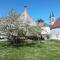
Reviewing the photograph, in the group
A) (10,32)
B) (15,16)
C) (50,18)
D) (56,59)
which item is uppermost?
(50,18)

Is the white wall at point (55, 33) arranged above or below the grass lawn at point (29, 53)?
above

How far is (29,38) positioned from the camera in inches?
1794

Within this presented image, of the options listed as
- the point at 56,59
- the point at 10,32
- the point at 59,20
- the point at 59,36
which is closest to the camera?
the point at 56,59

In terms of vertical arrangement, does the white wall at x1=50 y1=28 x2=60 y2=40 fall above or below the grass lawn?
above

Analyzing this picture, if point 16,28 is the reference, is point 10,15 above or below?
above

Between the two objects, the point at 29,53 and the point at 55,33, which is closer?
the point at 29,53

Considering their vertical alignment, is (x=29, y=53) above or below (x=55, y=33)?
below

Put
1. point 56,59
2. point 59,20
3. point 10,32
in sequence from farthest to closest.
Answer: point 59,20 < point 10,32 < point 56,59

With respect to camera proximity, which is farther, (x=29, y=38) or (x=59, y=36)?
(x=59, y=36)

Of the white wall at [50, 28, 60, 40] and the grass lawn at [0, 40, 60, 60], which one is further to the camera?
the white wall at [50, 28, 60, 40]

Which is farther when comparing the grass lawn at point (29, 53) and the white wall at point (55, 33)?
the white wall at point (55, 33)

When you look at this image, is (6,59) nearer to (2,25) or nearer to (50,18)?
(2,25)

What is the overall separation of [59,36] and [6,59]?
130 ft

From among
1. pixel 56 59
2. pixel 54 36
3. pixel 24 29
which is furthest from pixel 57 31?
pixel 56 59
